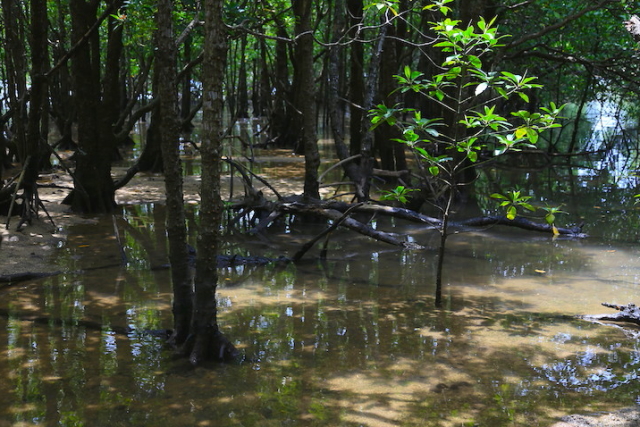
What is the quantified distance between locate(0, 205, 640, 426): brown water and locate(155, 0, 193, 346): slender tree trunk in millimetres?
363

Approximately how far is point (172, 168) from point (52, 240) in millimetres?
4298

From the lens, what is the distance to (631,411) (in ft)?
13.2

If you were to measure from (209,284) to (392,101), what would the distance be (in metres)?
7.19

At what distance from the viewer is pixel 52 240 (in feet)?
27.3

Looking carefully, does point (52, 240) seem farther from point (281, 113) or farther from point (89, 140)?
point (281, 113)

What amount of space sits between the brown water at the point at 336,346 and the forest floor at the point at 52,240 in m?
0.17

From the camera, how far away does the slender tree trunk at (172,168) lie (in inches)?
183

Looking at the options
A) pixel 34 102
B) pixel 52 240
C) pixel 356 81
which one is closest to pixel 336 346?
pixel 52 240

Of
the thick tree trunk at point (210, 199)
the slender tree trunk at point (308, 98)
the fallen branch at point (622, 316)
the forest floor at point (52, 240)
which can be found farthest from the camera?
the slender tree trunk at point (308, 98)

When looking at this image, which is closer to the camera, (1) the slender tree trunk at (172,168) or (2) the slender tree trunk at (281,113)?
(1) the slender tree trunk at (172,168)

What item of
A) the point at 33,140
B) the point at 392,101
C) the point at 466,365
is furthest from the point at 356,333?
the point at 392,101

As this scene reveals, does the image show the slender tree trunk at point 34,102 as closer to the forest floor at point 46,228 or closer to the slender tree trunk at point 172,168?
the forest floor at point 46,228

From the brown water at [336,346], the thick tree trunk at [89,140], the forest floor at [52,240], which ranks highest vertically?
the thick tree trunk at [89,140]

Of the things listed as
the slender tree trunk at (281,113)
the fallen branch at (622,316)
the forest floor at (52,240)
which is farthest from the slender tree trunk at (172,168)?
the slender tree trunk at (281,113)
